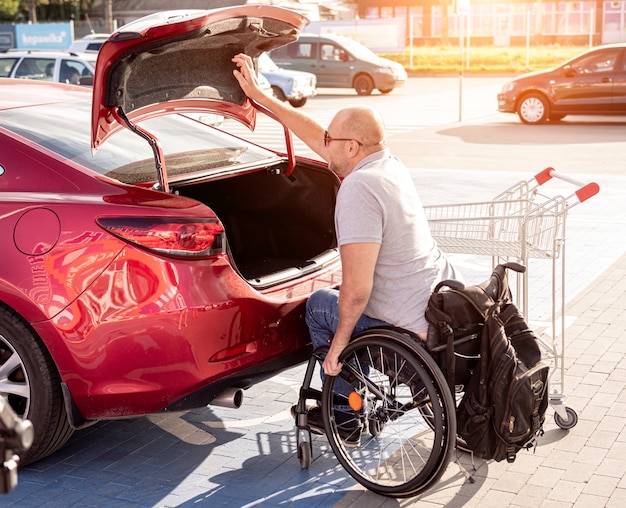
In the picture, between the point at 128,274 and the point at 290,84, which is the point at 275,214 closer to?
the point at 128,274

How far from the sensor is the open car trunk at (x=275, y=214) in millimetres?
5176

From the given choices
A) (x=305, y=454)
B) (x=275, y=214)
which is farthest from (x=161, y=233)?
(x=275, y=214)

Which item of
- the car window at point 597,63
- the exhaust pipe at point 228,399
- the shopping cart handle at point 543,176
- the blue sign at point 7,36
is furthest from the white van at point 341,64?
the exhaust pipe at point 228,399

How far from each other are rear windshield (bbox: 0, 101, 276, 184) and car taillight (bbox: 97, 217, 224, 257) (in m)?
0.40

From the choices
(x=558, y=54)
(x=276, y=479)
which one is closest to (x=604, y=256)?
(x=276, y=479)

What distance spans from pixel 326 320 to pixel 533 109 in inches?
687

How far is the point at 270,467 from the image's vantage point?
4.46 metres

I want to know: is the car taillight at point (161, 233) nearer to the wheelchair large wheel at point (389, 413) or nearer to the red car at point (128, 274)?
the red car at point (128, 274)

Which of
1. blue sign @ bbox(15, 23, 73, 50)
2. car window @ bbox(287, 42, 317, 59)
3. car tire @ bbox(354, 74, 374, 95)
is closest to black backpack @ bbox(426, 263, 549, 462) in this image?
car tire @ bbox(354, 74, 374, 95)

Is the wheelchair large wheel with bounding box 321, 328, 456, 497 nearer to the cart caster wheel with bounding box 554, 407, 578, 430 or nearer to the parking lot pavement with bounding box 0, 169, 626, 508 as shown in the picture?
the parking lot pavement with bounding box 0, 169, 626, 508

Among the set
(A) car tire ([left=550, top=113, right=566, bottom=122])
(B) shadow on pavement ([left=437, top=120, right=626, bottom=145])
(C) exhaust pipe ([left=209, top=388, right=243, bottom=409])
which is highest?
(C) exhaust pipe ([left=209, top=388, right=243, bottom=409])

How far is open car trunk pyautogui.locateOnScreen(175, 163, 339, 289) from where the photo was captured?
5.18 metres

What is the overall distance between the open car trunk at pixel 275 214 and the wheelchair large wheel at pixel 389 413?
0.89 m

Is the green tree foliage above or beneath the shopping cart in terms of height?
above
